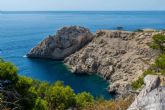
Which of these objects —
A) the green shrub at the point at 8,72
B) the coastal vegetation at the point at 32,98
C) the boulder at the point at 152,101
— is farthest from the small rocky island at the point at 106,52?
the boulder at the point at 152,101

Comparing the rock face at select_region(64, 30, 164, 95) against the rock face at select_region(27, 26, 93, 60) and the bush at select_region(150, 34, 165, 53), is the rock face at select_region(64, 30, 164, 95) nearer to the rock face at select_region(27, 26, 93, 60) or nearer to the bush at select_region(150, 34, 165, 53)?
the bush at select_region(150, 34, 165, 53)

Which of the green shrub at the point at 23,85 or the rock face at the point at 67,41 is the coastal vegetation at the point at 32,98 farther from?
the rock face at the point at 67,41

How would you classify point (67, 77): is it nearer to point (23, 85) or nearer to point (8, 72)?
point (23, 85)

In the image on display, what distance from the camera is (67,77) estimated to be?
71750 millimetres

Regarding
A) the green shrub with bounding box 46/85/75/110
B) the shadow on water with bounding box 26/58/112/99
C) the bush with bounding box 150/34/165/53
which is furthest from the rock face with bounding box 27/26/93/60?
the green shrub with bounding box 46/85/75/110

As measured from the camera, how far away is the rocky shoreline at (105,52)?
68625mm

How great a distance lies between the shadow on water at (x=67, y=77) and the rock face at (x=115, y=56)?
1.79 meters

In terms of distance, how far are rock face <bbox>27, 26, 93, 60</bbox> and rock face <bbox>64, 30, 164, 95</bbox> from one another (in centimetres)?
275

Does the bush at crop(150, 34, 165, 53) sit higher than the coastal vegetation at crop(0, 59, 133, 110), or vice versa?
the coastal vegetation at crop(0, 59, 133, 110)

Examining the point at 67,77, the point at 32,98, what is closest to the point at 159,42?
the point at 67,77

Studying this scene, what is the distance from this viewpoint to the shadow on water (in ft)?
206

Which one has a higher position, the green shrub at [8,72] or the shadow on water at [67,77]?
the green shrub at [8,72]

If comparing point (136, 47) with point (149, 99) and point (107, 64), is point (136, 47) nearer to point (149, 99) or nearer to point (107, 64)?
point (107, 64)

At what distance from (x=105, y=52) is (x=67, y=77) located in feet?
39.8
